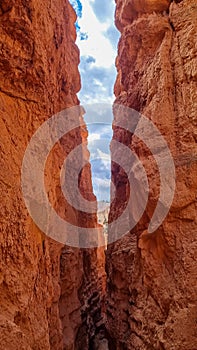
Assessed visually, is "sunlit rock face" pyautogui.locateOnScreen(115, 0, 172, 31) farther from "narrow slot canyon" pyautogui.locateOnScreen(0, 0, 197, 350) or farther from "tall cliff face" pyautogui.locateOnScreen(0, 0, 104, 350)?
"tall cliff face" pyautogui.locateOnScreen(0, 0, 104, 350)

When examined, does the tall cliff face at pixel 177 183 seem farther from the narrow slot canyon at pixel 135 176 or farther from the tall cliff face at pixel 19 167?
the tall cliff face at pixel 19 167

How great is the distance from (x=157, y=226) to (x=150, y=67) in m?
4.72

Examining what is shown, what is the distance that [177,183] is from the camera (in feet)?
20.1

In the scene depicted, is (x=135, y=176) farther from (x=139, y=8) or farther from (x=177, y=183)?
(x=139, y=8)

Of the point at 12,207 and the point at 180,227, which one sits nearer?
the point at 12,207

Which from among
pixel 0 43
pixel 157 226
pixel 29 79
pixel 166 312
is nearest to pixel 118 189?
pixel 157 226

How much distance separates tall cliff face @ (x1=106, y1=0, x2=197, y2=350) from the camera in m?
5.70

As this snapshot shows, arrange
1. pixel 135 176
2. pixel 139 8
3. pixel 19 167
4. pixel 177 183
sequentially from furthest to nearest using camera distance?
pixel 139 8 → pixel 135 176 → pixel 177 183 → pixel 19 167

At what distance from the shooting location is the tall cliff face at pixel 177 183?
570 centimetres

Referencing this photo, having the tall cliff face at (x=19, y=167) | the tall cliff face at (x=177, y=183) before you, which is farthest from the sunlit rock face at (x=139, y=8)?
the tall cliff face at (x=19, y=167)

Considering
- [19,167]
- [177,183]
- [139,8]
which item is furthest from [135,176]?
[139,8]

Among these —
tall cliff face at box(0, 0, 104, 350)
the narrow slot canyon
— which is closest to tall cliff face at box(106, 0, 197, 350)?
the narrow slot canyon

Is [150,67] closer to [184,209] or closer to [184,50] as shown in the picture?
[184,50]

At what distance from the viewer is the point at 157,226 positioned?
261 inches
